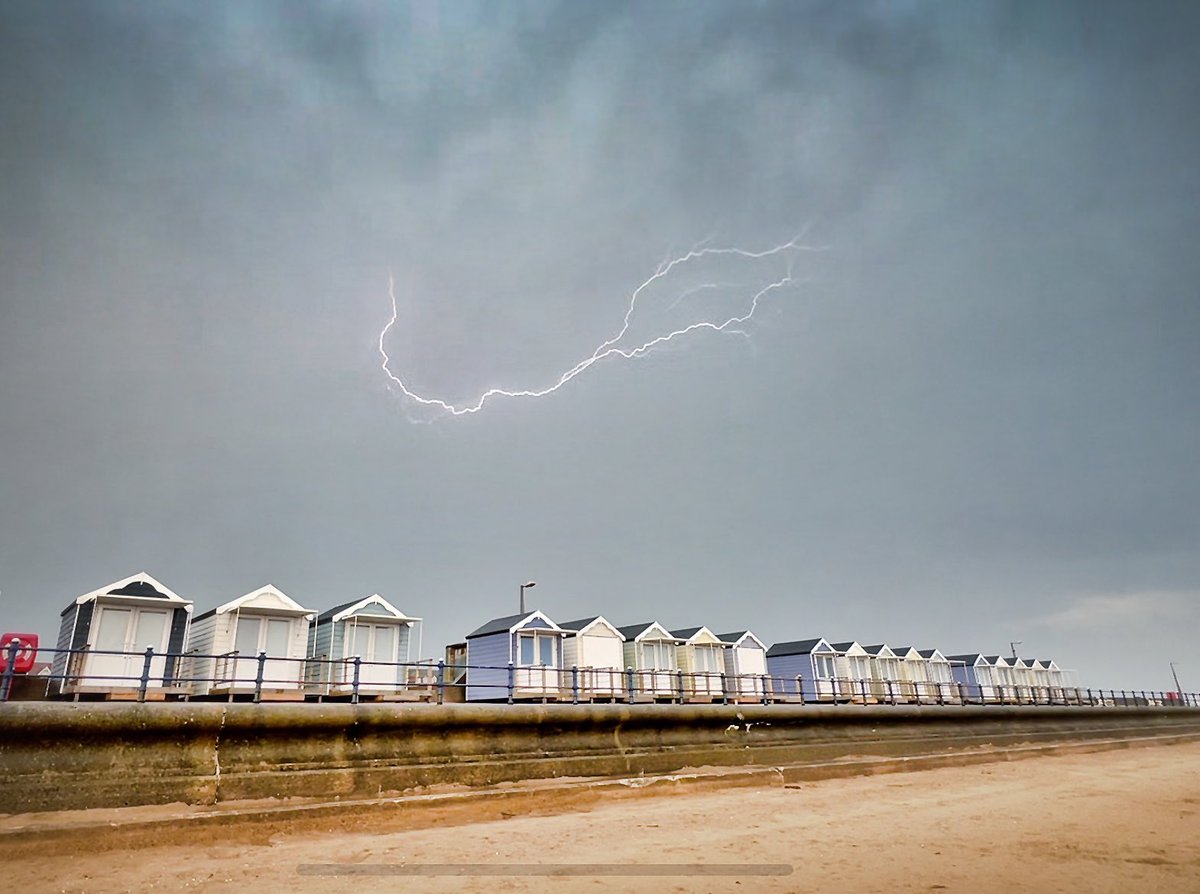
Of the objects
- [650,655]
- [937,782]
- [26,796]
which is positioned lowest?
[937,782]

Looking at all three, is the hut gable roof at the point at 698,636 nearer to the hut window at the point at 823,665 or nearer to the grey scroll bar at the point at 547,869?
the hut window at the point at 823,665

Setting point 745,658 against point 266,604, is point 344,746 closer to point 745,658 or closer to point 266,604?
point 266,604

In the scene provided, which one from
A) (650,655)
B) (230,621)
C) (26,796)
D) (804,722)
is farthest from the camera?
(650,655)

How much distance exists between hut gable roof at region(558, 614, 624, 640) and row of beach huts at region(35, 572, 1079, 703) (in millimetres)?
91

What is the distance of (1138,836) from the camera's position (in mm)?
10094

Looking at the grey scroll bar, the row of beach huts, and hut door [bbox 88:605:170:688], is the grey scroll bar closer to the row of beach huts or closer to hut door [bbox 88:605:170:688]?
the row of beach huts

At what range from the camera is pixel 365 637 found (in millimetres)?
25719

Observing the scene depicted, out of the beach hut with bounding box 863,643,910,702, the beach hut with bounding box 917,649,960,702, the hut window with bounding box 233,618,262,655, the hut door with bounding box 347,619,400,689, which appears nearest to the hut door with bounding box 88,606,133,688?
the hut window with bounding box 233,618,262,655

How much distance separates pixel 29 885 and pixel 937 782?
18.1 meters

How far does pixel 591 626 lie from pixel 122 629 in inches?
676

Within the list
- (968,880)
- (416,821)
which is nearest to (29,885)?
(416,821)

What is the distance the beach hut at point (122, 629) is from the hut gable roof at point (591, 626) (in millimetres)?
14947

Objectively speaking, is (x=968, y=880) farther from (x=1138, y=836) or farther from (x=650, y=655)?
(x=650, y=655)

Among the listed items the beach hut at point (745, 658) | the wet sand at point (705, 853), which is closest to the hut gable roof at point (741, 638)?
the beach hut at point (745, 658)
